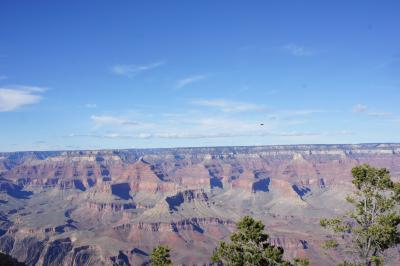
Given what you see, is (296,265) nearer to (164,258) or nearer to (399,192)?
Answer: (399,192)

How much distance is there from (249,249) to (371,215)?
13.5 m

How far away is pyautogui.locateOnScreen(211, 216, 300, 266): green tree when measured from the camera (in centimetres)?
4656

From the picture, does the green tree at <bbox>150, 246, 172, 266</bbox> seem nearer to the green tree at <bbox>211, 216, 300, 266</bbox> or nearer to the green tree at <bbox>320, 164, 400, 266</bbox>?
the green tree at <bbox>211, 216, 300, 266</bbox>

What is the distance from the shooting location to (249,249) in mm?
48469

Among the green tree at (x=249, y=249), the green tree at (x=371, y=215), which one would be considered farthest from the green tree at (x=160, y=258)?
the green tree at (x=371, y=215)

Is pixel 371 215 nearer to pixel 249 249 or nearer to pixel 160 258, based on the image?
pixel 249 249

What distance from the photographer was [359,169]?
41.5 m

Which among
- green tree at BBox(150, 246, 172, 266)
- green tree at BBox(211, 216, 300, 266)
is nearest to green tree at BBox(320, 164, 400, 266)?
green tree at BBox(211, 216, 300, 266)

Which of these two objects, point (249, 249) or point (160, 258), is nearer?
Result: point (249, 249)

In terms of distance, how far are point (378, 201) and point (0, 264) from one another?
97.5 meters

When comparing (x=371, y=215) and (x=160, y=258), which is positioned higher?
(x=371, y=215)

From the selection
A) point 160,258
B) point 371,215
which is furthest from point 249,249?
point 371,215

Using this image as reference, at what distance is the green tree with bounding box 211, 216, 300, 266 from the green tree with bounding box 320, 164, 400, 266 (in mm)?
7347

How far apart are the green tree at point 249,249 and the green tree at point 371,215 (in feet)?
24.1
